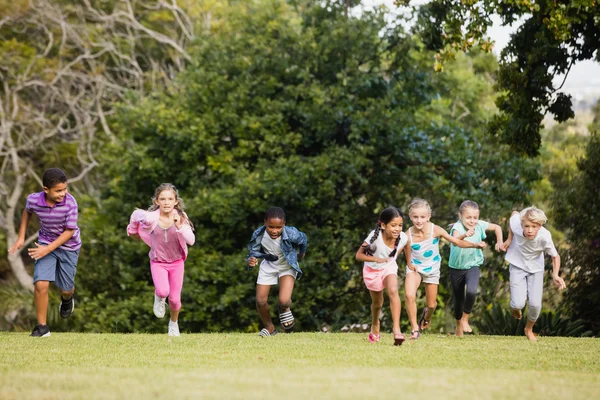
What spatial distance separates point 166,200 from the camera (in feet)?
37.5

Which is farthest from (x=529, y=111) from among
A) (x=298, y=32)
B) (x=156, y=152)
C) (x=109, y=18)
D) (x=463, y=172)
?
(x=109, y=18)

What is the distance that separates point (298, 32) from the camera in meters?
20.1

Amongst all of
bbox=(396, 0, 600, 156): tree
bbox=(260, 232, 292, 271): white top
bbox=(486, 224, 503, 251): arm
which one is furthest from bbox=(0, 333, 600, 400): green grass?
bbox=(396, 0, 600, 156): tree

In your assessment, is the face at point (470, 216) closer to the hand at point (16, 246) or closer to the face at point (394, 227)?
the face at point (394, 227)

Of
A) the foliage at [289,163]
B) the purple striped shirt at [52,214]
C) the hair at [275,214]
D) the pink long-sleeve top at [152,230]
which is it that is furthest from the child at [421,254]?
the foliage at [289,163]

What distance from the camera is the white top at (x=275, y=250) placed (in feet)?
40.1

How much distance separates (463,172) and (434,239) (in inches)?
269

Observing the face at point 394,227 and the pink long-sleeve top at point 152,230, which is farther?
the pink long-sleeve top at point 152,230

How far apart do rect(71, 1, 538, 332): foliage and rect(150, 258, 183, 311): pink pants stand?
5.41 m

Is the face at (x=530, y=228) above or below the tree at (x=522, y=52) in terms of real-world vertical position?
below

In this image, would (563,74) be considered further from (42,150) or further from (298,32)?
(42,150)

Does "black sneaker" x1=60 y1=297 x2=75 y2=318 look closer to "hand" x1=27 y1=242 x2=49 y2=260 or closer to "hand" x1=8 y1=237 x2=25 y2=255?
"hand" x1=27 y1=242 x2=49 y2=260

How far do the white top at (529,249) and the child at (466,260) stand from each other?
244 millimetres

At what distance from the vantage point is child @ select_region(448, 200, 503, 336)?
12.4m
